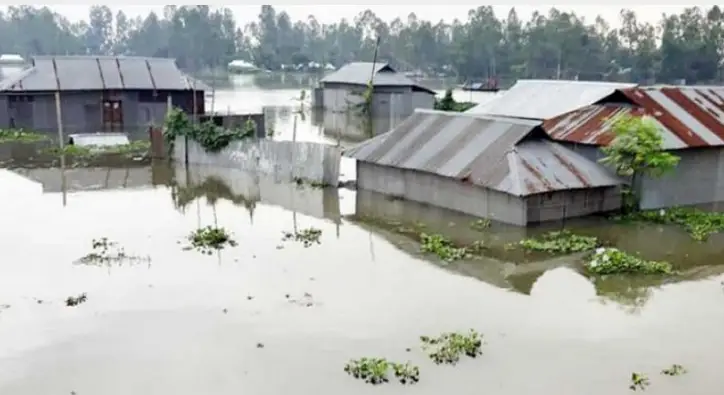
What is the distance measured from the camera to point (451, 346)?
384 inches

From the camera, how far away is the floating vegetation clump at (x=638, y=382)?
8789mm

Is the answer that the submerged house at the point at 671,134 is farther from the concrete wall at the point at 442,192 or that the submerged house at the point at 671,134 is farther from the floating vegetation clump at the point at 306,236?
the floating vegetation clump at the point at 306,236

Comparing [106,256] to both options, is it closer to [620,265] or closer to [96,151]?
[620,265]

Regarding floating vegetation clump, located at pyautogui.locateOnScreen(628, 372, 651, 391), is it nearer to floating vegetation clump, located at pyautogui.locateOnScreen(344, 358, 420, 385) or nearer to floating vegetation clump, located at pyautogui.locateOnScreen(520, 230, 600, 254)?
floating vegetation clump, located at pyautogui.locateOnScreen(344, 358, 420, 385)

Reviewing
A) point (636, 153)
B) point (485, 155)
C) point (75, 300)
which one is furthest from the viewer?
point (485, 155)

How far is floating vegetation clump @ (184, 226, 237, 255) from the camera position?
14305mm

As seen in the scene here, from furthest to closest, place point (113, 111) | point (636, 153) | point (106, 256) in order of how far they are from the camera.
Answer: point (113, 111), point (636, 153), point (106, 256)

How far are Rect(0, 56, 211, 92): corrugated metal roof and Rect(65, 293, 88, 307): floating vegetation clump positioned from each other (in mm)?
23704

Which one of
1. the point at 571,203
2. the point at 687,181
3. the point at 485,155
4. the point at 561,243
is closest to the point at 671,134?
the point at 687,181

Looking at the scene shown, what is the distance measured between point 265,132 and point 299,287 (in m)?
17.9

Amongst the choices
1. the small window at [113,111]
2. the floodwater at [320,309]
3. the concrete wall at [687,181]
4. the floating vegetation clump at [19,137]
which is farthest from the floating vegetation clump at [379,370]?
the small window at [113,111]

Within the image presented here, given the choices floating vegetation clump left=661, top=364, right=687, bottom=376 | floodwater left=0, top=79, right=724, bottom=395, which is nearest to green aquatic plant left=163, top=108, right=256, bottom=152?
floodwater left=0, top=79, right=724, bottom=395

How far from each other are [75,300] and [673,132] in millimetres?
13625

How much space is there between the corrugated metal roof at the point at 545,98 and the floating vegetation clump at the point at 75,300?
51.6ft
